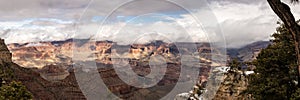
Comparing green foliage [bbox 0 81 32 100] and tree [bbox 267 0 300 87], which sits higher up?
tree [bbox 267 0 300 87]

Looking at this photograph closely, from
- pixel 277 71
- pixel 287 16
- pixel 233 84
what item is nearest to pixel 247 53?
pixel 233 84

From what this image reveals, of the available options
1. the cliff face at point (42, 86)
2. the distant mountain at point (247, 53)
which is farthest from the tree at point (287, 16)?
the cliff face at point (42, 86)

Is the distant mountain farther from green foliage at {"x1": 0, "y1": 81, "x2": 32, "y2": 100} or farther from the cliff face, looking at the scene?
the cliff face

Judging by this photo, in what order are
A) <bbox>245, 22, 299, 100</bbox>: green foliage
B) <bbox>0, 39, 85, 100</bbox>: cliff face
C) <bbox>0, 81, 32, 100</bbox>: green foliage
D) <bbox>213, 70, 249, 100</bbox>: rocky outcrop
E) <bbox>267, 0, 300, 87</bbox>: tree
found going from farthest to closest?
<bbox>0, 39, 85, 100</bbox>: cliff face
<bbox>213, 70, 249, 100</bbox>: rocky outcrop
<bbox>0, 81, 32, 100</bbox>: green foliage
<bbox>245, 22, 299, 100</bbox>: green foliage
<bbox>267, 0, 300, 87</bbox>: tree

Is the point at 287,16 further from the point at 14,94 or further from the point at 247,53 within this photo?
the point at 247,53

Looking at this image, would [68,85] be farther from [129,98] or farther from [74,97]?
[129,98]

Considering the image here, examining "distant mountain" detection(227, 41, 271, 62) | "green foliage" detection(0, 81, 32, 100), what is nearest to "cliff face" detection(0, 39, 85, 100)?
"distant mountain" detection(227, 41, 271, 62)

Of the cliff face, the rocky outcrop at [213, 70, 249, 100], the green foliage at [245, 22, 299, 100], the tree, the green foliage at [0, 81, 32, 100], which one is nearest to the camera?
the tree

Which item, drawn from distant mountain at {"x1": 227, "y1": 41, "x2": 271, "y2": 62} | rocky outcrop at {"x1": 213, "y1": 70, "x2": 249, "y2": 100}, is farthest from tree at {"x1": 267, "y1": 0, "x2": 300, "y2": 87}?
rocky outcrop at {"x1": 213, "y1": 70, "x2": 249, "y2": 100}

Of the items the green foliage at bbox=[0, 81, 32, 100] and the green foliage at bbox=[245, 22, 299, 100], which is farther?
the green foliage at bbox=[0, 81, 32, 100]

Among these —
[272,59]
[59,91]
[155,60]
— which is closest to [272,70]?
[272,59]
